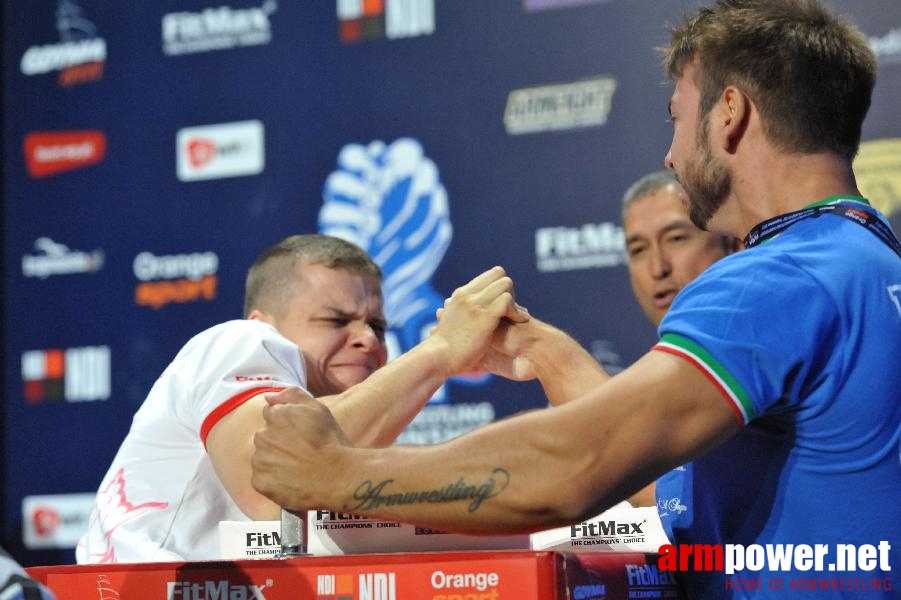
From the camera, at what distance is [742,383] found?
1150 mm

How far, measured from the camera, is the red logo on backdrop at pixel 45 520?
4242 mm

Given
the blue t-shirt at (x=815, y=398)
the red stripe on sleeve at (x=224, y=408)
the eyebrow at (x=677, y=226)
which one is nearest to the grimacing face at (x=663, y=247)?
the eyebrow at (x=677, y=226)

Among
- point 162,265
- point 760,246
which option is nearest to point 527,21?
point 162,265

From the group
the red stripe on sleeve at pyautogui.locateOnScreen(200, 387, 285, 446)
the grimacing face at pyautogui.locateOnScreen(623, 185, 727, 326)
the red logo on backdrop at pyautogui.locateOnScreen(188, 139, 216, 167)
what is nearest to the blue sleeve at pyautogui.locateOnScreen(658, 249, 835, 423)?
the red stripe on sleeve at pyautogui.locateOnScreen(200, 387, 285, 446)

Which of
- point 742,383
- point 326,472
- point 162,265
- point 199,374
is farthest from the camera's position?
point 162,265

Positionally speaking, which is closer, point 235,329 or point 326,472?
point 326,472

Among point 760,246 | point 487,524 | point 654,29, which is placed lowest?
point 487,524

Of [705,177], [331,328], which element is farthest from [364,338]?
[705,177]

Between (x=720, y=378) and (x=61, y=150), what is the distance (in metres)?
3.86

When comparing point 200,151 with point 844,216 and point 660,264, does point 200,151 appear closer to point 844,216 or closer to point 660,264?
point 660,264

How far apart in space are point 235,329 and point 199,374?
11 centimetres

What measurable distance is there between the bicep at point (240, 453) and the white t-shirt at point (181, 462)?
72mm

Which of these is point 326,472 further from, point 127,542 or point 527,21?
point 527,21

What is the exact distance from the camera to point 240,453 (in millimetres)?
1733
